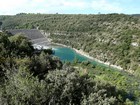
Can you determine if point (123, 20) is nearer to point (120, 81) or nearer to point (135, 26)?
point (135, 26)

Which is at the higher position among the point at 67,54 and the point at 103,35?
the point at 103,35

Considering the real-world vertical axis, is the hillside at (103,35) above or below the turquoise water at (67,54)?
above

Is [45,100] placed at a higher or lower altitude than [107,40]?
higher

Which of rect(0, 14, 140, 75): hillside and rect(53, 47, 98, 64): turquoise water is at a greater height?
rect(0, 14, 140, 75): hillside

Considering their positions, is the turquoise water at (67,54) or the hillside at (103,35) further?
the turquoise water at (67,54)

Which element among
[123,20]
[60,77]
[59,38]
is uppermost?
[60,77]

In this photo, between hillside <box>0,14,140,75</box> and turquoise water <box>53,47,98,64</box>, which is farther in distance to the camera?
turquoise water <box>53,47,98,64</box>

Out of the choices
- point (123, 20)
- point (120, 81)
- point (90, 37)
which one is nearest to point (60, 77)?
point (120, 81)

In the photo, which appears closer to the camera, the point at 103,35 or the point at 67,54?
the point at 67,54
